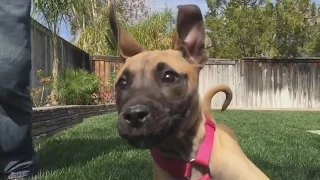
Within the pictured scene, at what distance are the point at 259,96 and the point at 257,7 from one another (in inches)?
245

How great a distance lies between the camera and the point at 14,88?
162 inches

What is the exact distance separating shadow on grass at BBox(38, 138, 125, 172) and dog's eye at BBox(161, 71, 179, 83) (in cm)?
208

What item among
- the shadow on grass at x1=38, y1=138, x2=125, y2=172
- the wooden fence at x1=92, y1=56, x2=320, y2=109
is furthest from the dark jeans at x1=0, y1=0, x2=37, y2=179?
the wooden fence at x1=92, y1=56, x2=320, y2=109

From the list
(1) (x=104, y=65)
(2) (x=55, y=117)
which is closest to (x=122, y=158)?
(2) (x=55, y=117)

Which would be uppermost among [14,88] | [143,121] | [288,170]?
[14,88]

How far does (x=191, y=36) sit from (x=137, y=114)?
2.80 feet

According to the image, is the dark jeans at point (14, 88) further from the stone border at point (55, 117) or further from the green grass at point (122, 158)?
the stone border at point (55, 117)

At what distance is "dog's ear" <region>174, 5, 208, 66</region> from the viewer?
125 inches

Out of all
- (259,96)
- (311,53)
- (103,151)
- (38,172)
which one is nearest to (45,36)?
(103,151)

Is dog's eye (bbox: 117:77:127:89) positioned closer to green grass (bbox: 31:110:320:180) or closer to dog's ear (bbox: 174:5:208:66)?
dog's ear (bbox: 174:5:208:66)

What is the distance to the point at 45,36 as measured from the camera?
1255 centimetres

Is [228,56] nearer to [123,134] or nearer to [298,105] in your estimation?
[298,105]

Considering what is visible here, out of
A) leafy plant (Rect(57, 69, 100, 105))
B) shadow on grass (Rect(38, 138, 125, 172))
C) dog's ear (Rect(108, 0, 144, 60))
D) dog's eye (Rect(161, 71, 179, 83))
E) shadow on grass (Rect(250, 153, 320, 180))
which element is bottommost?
shadow on grass (Rect(250, 153, 320, 180))

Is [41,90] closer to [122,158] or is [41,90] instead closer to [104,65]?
[122,158]
